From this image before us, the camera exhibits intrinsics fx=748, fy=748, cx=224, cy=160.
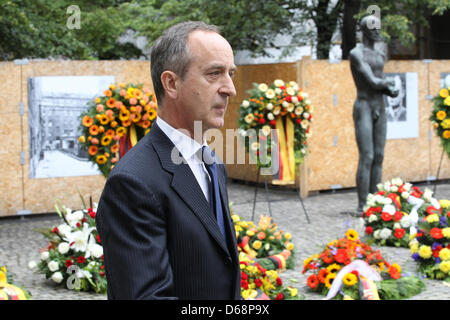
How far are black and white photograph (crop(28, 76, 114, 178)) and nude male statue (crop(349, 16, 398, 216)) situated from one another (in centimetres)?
412

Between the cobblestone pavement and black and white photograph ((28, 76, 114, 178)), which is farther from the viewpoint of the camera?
black and white photograph ((28, 76, 114, 178))

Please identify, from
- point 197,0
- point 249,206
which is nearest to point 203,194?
point 249,206

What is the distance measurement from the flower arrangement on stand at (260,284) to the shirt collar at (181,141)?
11.1ft

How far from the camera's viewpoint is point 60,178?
1166 cm

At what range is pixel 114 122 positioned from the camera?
8492mm

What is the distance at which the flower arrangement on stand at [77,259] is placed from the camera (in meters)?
6.79

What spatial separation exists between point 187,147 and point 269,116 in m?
7.82

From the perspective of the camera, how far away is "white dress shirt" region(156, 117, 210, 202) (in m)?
2.01

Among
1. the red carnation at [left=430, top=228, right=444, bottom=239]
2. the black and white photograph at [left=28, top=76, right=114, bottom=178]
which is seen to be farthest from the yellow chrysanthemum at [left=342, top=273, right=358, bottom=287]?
the black and white photograph at [left=28, top=76, right=114, bottom=178]

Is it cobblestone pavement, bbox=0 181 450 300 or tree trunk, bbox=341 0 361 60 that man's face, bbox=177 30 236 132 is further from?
tree trunk, bbox=341 0 361 60

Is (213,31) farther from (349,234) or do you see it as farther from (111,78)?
(111,78)

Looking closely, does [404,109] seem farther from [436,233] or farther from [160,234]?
[160,234]

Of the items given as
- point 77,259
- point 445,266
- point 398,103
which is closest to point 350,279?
point 445,266

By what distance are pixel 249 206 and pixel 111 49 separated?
8.17 m
